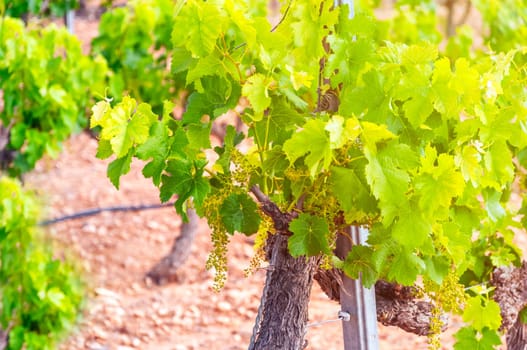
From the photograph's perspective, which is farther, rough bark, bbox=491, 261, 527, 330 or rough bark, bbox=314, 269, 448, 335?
rough bark, bbox=491, 261, 527, 330

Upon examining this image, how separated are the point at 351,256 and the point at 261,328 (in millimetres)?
359

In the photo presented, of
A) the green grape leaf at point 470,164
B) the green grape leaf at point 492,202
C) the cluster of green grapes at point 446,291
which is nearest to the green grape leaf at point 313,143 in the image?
the green grape leaf at point 470,164

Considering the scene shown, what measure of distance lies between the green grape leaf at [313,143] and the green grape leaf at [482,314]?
0.99 meters

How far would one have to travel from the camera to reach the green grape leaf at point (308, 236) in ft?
6.31

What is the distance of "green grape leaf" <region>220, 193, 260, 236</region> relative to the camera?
192 centimetres

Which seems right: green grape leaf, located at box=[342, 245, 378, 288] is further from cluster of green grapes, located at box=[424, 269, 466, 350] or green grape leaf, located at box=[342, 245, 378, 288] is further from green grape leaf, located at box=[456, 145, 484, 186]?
green grape leaf, located at box=[456, 145, 484, 186]

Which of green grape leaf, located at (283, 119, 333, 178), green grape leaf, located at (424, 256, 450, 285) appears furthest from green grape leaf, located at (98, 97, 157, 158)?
green grape leaf, located at (424, 256, 450, 285)

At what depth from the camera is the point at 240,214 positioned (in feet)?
6.30

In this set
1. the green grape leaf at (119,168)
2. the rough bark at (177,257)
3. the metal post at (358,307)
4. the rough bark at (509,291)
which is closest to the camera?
the green grape leaf at (119,168)

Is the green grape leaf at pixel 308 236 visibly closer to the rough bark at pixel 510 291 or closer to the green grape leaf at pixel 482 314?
the green grape leaf at pixel 482 314

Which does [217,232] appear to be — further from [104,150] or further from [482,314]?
[482,314]

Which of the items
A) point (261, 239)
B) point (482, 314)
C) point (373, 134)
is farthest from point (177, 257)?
point (373, 134)

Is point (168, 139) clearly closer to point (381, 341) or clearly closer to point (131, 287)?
point (381, 341)

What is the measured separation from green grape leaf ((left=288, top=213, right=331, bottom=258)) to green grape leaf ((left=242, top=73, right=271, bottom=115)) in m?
0.31
